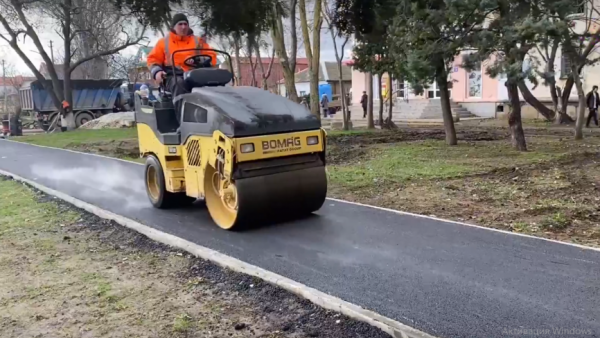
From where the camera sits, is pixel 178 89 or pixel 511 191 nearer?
pixel 178 89

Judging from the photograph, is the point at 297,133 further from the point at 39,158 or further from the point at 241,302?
the point at 39,158

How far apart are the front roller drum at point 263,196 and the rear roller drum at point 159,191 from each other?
1282 millimetres

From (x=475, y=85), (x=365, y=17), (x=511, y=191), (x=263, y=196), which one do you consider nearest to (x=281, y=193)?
(x=263, y=196)

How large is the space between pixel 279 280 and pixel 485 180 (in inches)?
259

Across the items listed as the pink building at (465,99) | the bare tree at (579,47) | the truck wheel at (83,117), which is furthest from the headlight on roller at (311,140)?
the truck wheel at (83,117)

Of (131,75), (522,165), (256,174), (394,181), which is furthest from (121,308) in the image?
(131,75)

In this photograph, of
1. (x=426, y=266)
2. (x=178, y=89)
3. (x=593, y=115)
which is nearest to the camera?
(x=426, y=266)

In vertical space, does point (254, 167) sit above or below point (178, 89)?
below

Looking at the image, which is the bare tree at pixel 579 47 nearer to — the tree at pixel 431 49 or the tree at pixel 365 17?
the tree at pixel 431 49

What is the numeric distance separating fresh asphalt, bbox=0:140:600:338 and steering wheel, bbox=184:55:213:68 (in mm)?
2129

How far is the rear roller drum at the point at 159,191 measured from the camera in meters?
9.01

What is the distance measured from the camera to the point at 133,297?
205 inches

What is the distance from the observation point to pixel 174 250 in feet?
22.2

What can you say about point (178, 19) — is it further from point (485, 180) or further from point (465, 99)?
point (465, 99)
